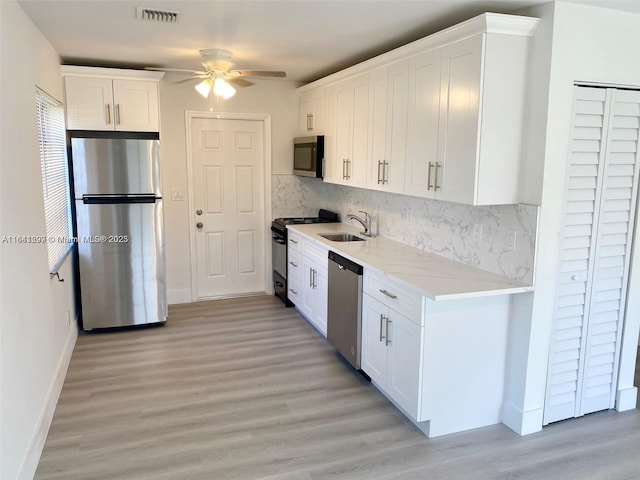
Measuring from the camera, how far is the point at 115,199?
171 inches

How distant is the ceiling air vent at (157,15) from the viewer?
2847mm

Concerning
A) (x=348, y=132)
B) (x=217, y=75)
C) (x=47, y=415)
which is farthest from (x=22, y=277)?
(x=348, y=132)

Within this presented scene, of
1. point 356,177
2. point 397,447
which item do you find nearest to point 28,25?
point 356,177

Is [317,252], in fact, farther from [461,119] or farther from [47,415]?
[47,415]

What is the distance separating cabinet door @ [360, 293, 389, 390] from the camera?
321 cm

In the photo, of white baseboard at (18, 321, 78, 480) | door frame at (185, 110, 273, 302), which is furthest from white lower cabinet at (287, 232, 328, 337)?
white baseboard at (18, 321, 78, 480)

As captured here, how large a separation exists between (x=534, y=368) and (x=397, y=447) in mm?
929

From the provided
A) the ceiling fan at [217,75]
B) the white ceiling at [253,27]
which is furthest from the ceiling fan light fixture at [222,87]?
the white ceiling at [253,27]

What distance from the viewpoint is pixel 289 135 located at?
219 inches

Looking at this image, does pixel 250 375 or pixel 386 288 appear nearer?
pixel 386 288

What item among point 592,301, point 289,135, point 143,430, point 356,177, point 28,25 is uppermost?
point 28,25

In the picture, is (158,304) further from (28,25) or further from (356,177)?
(28,25)

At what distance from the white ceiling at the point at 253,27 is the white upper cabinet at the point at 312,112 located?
0.54m

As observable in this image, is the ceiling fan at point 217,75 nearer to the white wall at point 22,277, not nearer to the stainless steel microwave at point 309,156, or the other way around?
the white wall at point 22,277
